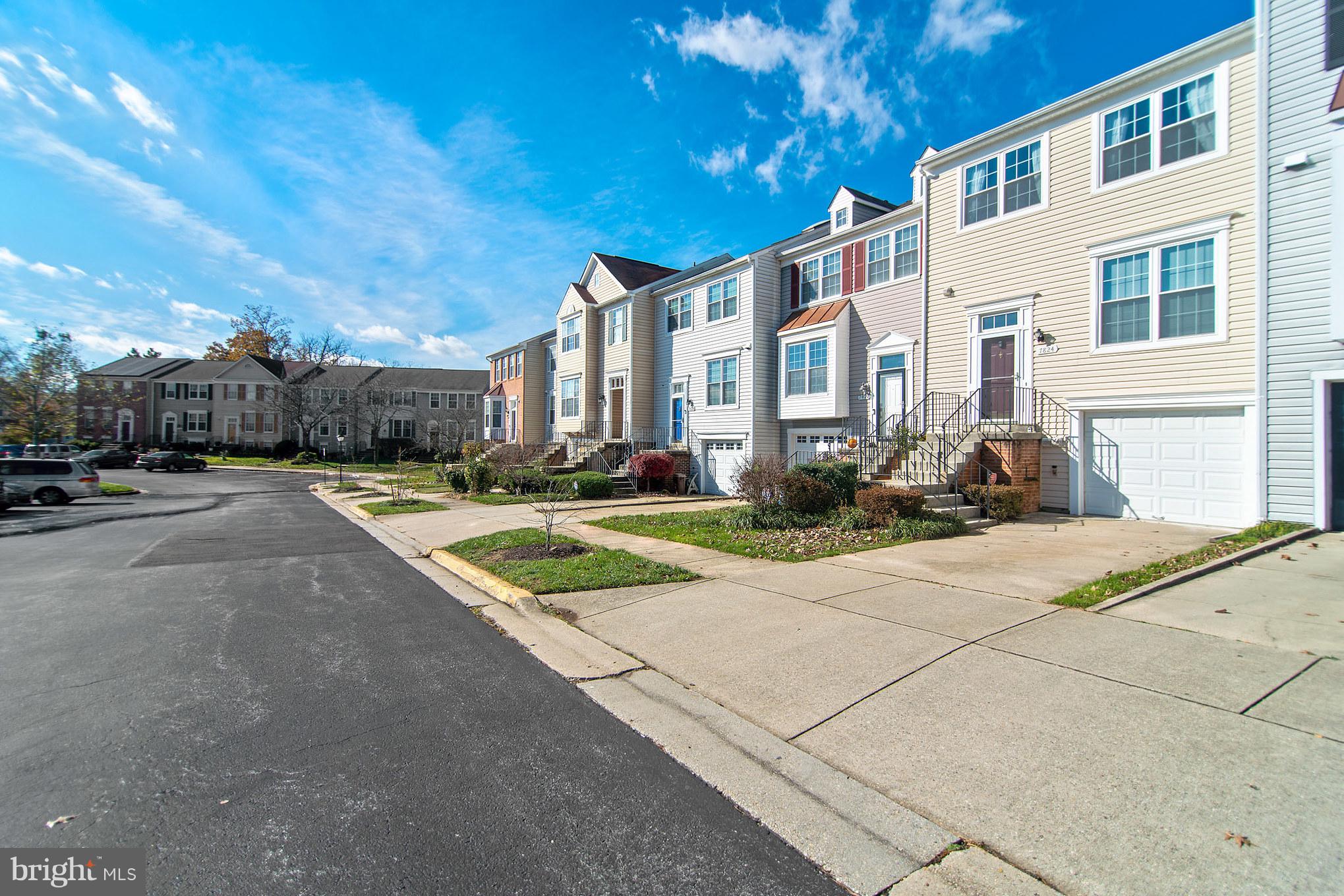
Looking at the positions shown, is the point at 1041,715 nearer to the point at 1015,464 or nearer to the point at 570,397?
the point at 1015,464

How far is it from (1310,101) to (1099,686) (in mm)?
12513

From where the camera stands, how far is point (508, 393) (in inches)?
1619

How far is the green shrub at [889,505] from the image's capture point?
11.6m

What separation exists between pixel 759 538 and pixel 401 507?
1262 centimetres

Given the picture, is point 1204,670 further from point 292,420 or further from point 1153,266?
point 292,420

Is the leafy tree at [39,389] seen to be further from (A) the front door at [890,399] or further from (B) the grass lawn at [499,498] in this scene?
(A) the front door at [890,399]

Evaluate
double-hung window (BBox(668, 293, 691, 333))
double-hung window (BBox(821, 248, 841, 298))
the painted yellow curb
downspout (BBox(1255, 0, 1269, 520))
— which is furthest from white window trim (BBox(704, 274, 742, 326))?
the painted yellow curb

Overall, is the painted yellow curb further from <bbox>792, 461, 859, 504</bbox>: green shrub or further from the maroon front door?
the maroon front door

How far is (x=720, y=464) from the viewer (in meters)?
23.8

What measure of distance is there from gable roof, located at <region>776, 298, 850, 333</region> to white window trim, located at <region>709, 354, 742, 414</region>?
6.00ft

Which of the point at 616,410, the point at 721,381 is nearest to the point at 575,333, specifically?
the point at 616,410

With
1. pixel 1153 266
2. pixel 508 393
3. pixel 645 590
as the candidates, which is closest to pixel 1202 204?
pixel 1153 266

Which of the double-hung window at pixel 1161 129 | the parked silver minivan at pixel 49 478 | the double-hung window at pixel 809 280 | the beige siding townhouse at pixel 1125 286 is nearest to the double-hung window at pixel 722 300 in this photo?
the double-hung window at pixel 809 280

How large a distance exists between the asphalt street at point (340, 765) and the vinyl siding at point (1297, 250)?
12.8 m
